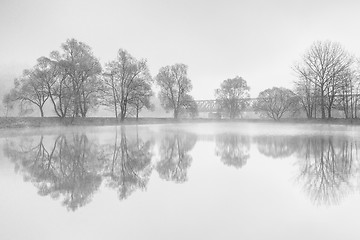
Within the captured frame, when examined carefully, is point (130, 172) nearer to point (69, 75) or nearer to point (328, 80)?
point (69, 75)

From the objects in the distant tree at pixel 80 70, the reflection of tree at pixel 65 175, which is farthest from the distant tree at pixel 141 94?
the reflection of tree at pixel 65 175

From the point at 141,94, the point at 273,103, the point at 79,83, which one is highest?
the point at 79,83

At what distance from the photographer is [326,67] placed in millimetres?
41938

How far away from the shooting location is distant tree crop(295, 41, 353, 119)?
135 feet

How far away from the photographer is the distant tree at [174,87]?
6134 cm

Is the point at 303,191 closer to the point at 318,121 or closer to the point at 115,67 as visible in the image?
the point at 318,121

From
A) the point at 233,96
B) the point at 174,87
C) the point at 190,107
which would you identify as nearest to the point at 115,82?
the point at 174,87

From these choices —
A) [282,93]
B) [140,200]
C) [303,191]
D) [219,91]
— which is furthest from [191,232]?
[219,91]

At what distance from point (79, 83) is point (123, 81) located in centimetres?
837

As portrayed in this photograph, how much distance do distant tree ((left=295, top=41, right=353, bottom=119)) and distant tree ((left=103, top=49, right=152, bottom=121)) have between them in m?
28.1

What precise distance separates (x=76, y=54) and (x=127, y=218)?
42.1 metres

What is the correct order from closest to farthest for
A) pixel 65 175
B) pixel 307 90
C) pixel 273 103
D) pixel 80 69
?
1. pixel 65 175
2. pixel 80 69
3. pixel 307 90
4. pixel 273 103

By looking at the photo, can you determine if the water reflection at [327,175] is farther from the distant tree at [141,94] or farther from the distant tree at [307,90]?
the distant tree at [141,94]

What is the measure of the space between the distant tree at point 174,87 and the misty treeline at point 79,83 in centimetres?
916
